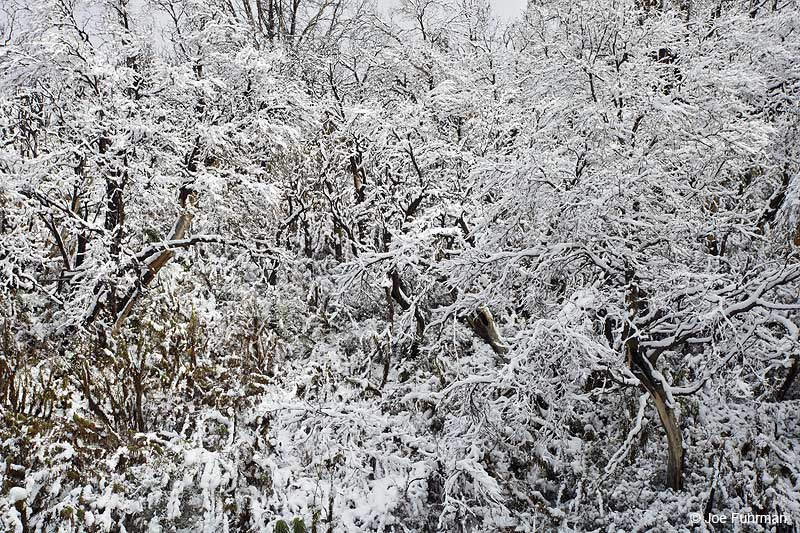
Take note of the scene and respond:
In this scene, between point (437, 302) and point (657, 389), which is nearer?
point (657, 389)

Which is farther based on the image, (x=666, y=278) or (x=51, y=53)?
(x=51, y=53)

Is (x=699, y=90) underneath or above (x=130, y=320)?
above

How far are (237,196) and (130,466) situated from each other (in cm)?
476

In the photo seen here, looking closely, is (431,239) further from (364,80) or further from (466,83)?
(364,80)

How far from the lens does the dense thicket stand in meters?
4.13

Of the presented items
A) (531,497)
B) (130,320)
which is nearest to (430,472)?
(531,497)

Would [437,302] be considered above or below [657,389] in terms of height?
above

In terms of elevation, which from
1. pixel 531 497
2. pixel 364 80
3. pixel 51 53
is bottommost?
pixel 531 497

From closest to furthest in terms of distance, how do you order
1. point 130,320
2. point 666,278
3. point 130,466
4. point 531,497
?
1. point 666,278
2. point 130,466
3. point 531,497
4. point 130,320

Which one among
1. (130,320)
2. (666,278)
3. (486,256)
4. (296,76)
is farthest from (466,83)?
(130,320)

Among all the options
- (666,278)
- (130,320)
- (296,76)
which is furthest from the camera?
(296,76)

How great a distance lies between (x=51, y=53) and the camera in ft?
20.7

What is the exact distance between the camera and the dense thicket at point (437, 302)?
413 cm

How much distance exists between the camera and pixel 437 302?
7.44m
